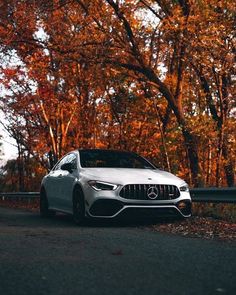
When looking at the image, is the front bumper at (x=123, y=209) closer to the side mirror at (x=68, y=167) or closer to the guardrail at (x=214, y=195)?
the guardrail at (x=214, y=195)

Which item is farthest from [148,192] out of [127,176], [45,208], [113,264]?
[113,264]

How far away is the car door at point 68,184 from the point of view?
997 centimetres

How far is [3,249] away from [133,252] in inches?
62.8

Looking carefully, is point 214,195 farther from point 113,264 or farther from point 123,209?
point 113,264

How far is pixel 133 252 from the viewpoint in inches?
235

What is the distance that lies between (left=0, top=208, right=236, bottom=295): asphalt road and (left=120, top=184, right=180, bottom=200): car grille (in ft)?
3.29

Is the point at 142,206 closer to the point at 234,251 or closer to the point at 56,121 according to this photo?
the point at 234,251

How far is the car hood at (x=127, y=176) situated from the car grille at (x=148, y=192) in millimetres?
76

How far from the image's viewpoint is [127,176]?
9180 mm

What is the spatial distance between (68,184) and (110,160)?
100 centimetres

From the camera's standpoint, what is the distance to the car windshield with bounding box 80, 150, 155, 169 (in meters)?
10.2

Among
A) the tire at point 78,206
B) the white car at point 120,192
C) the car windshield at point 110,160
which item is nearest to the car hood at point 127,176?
the white car at point 120,192

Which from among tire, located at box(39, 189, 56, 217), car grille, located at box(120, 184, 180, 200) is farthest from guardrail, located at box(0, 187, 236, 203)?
tire, located at box(39, 189, 56, 217)

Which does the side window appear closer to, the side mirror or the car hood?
the side mirror
